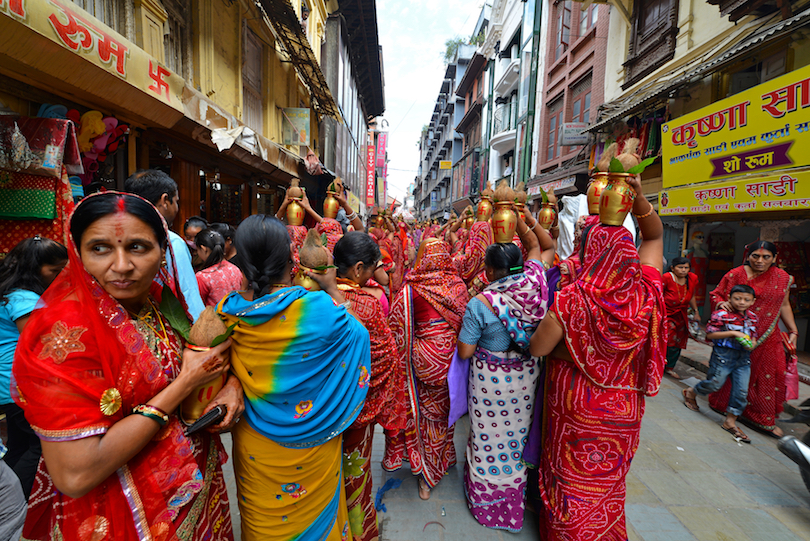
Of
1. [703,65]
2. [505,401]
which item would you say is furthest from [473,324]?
[703,65]

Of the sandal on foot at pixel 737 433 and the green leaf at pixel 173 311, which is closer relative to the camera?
the green leaf at pixel 173 311

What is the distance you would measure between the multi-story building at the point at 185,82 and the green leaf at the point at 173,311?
2.28m

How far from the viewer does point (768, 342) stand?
3.79 m

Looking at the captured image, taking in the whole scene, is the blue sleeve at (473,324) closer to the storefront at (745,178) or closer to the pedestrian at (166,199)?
the pedestrian at (166,199)

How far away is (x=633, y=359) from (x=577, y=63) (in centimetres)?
1248

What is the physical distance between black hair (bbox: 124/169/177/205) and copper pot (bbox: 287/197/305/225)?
2.20 meters

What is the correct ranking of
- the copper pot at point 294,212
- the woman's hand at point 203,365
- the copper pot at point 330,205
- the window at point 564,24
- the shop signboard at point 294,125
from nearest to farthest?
the woman's hand at point 203,365
the copper pot at point 294,212
the copper pot at point 330,205
the shop signboard at point 294,125
the window at point 564,24

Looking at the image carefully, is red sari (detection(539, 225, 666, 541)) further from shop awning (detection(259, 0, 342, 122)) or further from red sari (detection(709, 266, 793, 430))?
shop awning (detection(259, 0, 342, 122))

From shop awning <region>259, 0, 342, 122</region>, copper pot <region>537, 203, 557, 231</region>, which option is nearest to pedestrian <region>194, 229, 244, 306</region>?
copper pot <region>537, 203, 557, 231</region>

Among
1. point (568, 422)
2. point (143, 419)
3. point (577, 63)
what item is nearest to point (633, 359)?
point (568, 422)

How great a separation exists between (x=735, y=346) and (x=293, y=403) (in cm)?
435

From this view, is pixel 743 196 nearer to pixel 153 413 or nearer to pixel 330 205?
pixel 330 205

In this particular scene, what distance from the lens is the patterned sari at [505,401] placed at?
86.5 inches

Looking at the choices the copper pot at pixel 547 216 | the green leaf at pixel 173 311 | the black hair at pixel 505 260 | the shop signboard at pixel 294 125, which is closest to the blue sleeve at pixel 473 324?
the black hair at pixel 505 260
